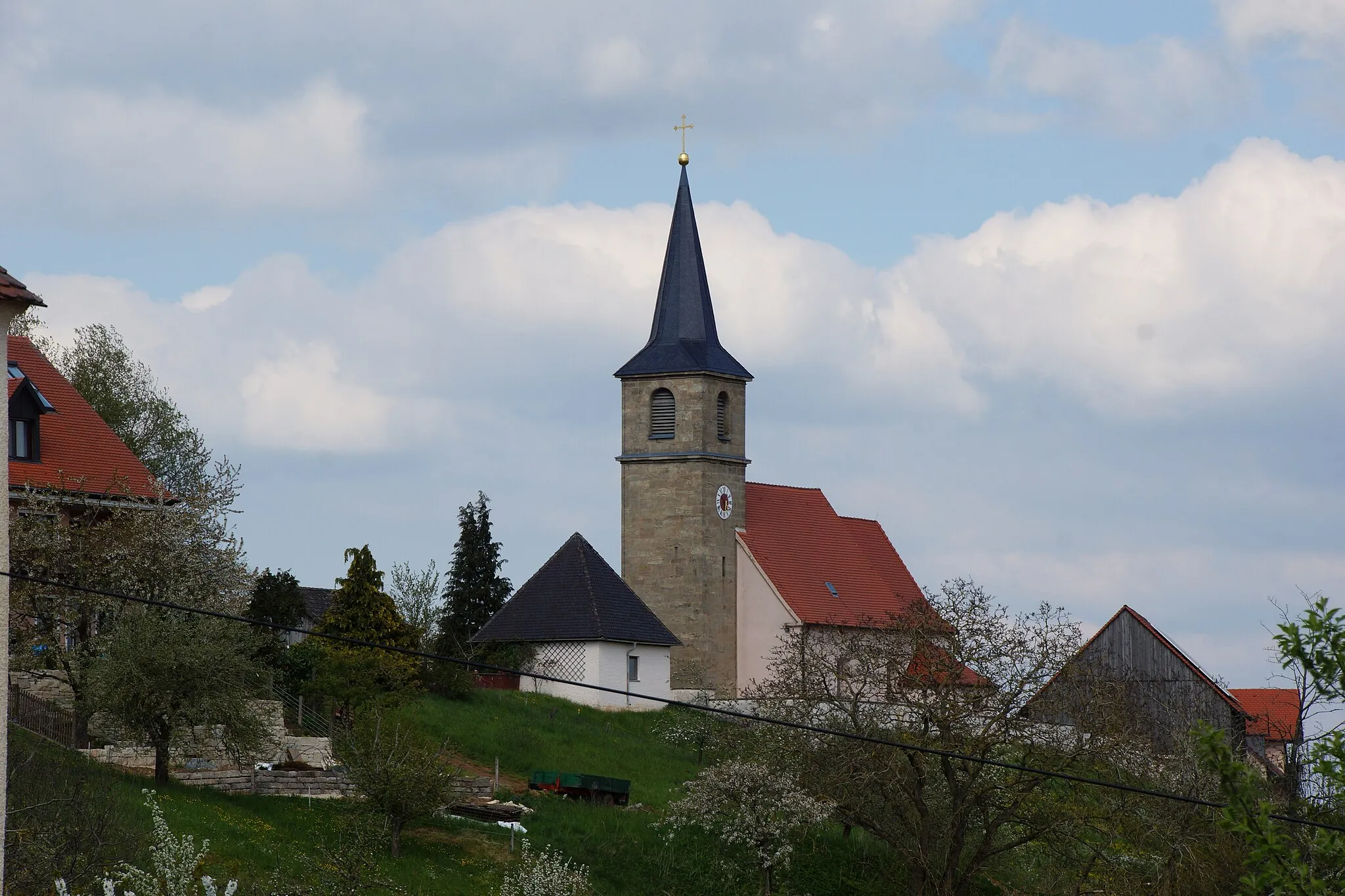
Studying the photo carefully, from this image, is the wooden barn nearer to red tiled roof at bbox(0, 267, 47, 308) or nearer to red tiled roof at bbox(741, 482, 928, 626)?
red tiled roof at bbox(741, 482, 928, 626)

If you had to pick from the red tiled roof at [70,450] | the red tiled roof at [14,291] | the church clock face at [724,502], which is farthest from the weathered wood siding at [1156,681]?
the red tiled roof at [14,291]

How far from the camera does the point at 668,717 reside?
48.9 meters

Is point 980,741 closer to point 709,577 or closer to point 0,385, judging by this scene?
point 0,385

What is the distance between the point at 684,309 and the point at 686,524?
721 cm

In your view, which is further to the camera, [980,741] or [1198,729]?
[980,741]

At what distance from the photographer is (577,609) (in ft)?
173

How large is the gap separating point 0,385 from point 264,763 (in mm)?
20732

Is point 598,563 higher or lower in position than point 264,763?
higher

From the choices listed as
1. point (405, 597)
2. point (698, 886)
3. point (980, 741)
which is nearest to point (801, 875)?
point (698, 886)

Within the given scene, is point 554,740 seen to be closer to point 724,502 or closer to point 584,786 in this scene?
point 584,786

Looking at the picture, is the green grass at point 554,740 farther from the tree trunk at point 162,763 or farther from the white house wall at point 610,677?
the tree trunk at point 162,763

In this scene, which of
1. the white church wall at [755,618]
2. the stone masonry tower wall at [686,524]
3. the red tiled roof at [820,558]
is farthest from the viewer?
the red tiled roof at [820,558]

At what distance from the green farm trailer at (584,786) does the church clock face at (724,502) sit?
795 inches

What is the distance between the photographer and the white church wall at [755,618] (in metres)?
55.4
